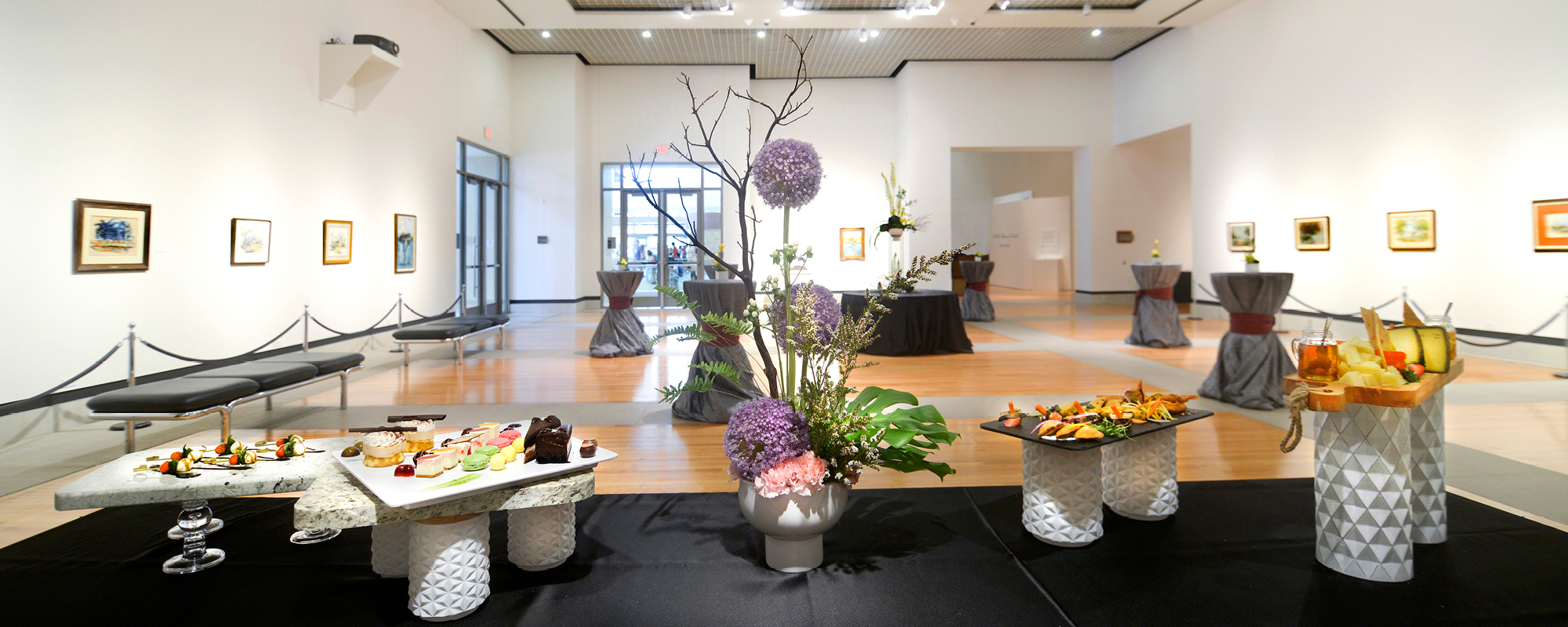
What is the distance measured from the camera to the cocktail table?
245 cm

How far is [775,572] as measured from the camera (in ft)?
7.55

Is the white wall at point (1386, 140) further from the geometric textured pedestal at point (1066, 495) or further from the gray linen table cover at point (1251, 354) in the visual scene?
the geometric textured pedestal at point (1066, 495)

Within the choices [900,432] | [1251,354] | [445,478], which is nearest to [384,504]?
[445,478]

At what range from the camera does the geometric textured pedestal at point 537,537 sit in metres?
2.31

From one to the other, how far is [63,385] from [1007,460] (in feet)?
18.0

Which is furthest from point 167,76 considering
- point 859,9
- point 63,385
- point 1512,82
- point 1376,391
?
point 1512,82

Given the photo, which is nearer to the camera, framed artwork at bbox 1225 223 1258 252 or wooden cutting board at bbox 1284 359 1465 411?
wooden cutting board at bbox 1284 359 1465 411

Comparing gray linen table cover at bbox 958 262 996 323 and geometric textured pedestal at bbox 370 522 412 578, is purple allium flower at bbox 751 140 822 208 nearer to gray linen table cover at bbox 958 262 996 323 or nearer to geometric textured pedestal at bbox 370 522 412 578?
geometric textured pedestal at bbox 370 522 412 578

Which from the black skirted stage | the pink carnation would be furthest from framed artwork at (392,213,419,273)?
the pink carnation

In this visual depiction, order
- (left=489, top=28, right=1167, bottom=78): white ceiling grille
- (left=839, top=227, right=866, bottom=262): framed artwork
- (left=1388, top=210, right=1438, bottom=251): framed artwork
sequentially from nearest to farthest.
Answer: (left=1388, top=210, right=1438, bottom=251): framed artwork < (left=489, top=28, right=1167, bottom=78): white ceiling grille < (left=839, top=227, right=866, bottom=262): framed artwork

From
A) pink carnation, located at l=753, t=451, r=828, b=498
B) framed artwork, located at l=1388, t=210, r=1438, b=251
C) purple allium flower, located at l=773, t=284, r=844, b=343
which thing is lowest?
pink carnation, located at l=753, t=451, r=828, b=498

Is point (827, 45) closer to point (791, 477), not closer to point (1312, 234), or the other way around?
point (1312, 234)

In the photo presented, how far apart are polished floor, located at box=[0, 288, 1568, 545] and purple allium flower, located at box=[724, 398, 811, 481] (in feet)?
4.10

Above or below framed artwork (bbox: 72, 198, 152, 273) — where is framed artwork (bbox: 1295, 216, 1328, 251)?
above
